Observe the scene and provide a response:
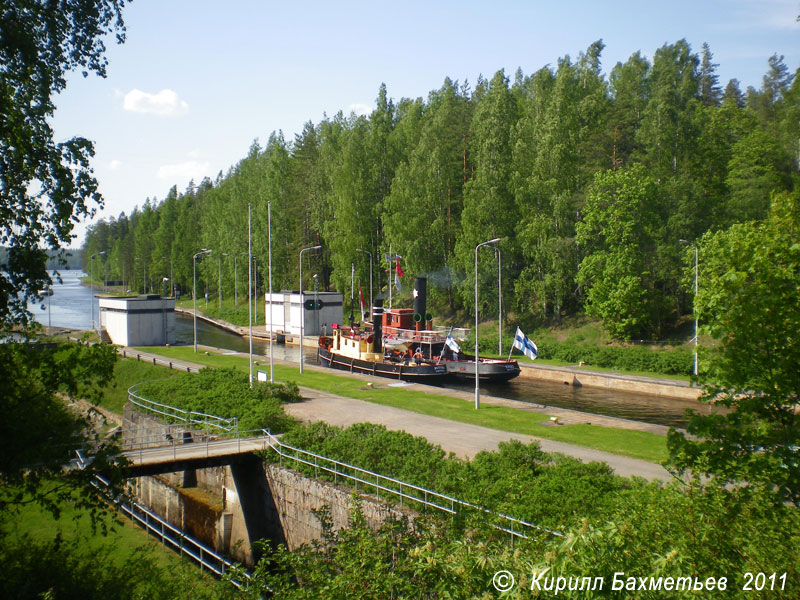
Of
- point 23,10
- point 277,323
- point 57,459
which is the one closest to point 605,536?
point 57,459

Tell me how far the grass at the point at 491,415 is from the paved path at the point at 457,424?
637 mm

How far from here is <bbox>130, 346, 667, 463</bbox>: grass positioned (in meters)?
20.8

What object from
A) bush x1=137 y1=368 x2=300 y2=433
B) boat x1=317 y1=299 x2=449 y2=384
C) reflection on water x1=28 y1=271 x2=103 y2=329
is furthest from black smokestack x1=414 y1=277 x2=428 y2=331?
reflection on water x1=28 y1=271 x2=103 y2=329

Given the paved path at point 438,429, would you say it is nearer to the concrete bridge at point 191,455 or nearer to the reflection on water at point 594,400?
the concrete bridge at point 191,455

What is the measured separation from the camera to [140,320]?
51.0m

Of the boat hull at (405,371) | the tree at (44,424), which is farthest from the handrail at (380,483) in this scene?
the boat hull at (405,371)

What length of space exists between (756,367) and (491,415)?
1600 cm

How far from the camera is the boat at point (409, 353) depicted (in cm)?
3891

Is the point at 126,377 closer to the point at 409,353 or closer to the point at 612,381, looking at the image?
the point at 409,353

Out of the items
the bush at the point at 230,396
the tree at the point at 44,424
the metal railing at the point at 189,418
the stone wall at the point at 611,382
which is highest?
the tree at the point at 44,424

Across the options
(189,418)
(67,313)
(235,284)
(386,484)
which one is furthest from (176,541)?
(67,313)

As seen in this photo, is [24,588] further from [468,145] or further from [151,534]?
[468,145]

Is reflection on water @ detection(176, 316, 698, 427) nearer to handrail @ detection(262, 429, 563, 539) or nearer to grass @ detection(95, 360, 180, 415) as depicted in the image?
handrail @ detection(262, 429, 563, 539)

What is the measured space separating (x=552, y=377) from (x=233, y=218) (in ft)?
198
